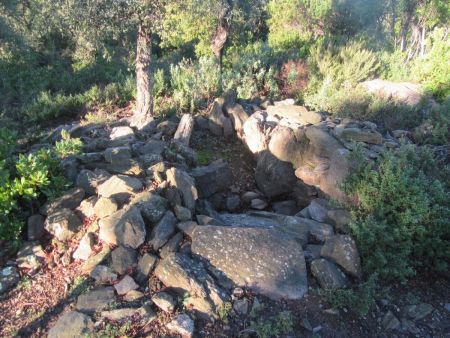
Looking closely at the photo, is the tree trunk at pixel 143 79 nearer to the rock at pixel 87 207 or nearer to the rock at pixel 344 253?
the rock at pixel 87 207

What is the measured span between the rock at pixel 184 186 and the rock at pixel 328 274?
1.72 m

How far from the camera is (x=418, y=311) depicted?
3973mm

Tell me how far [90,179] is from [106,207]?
70 cm

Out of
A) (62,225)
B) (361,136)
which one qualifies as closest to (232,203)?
(361,136)

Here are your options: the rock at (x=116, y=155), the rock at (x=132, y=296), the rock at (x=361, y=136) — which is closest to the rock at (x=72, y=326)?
the rock at (x=132, y=296)

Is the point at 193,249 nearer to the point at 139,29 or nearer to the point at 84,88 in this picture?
the point at 139,29

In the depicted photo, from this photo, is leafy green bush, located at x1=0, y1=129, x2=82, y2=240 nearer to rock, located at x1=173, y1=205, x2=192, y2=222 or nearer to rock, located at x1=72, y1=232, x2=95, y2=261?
rock, located at x1=72, y1=232, x2=95, y2=261

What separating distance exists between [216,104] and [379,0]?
1583cm

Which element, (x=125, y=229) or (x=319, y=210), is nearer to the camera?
(x=125, y=229)

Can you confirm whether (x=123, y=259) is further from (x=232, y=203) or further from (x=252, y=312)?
(x=232, y=203)

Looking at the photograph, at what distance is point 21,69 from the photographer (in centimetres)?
1218

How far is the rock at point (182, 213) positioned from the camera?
14.6ft

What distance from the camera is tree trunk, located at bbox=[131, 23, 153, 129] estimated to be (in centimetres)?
651

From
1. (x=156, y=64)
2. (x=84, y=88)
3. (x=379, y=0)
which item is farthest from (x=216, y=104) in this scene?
(x=379, y=0)
